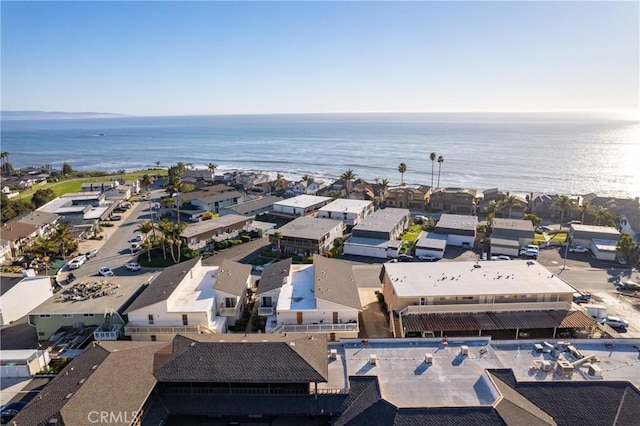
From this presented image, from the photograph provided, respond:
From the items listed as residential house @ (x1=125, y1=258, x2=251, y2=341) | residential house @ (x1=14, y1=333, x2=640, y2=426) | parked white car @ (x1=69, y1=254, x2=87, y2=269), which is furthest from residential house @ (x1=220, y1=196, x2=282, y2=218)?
residential house @ (x1=14, y1=333, x2=640, y2=426)

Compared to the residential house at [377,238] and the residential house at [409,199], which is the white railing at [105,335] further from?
the residential house at [409,199]

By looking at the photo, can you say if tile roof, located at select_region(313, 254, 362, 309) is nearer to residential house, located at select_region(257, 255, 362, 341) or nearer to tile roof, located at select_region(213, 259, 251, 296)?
residential house, located at select_region(257, 255, 362, 341)

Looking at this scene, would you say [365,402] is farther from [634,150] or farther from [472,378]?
[634,150]

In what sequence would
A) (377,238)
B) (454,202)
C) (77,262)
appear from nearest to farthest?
(77,262), (377,238), (454,202)

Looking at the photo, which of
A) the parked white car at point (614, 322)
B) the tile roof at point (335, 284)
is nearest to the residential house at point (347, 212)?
the tile roof at point (335, 284)

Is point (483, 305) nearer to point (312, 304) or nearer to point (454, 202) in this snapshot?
point (312, 304)

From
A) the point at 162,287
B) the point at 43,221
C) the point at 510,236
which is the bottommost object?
the point at 510,236

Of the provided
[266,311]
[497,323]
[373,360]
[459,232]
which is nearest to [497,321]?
[497,323]
